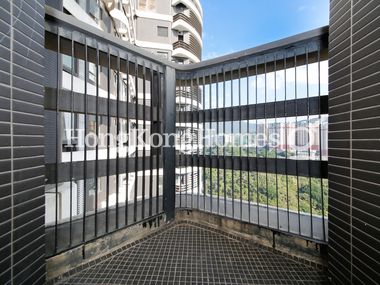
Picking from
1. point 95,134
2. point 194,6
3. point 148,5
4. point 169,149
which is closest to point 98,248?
point 95,134

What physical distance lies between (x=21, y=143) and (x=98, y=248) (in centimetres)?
193

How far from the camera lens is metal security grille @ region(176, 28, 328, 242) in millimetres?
3037

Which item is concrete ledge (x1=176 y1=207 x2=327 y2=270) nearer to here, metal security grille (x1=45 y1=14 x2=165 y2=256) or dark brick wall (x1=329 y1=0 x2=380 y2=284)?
dark brick wall (x1=329 y1=0 x2=380 y2=284)

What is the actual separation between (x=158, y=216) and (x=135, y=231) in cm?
52

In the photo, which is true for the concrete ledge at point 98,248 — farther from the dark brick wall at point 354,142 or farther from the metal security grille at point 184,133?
the dark brick wall at point 354,142

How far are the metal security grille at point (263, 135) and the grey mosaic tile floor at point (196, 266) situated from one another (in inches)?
19.2

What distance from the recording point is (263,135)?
141 inches

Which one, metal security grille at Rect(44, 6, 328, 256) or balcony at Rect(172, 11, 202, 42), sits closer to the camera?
metal security grille at Rect(44, 6, 328, 256)

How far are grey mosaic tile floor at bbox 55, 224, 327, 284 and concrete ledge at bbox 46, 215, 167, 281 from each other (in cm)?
13

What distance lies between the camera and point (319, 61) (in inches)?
118

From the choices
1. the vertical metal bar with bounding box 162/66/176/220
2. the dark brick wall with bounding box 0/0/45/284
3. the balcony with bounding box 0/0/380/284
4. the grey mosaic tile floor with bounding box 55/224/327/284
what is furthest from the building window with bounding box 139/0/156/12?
the grey mosaic tile floor with bounding box 55/224/327/284

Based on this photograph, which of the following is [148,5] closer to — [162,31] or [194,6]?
[162,31]

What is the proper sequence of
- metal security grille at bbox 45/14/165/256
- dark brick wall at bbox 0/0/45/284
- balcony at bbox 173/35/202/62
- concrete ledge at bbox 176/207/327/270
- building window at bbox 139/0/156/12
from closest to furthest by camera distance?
dark brick wall at bbox 0/0/45/284
metal security grille at bbox 45/14/165/256
concrete ledge at bbox 176/207/327/270
building window at bbox 139/0/156/12
balcony at bbox 173/35/202/62

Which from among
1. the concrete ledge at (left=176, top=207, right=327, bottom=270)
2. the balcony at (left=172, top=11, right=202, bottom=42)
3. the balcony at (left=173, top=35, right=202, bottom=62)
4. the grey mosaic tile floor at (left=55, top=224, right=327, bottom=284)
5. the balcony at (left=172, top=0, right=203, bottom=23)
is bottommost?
the grey mosaic tile floor at (left=55, top=224, right=327, bottom=284)
